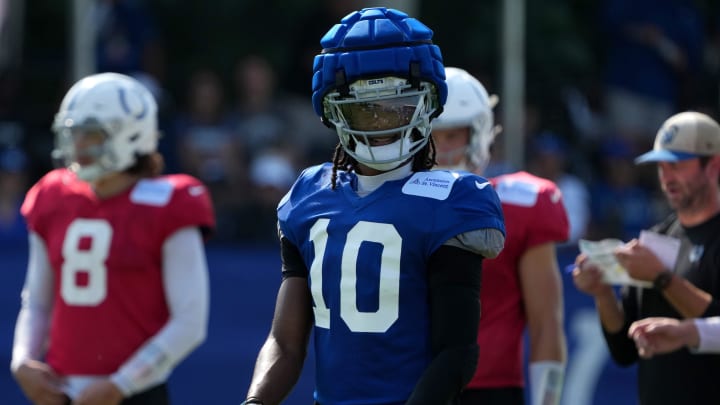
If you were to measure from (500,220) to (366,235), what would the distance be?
329 millimetres

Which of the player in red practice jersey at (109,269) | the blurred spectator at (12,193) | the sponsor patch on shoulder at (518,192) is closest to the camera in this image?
the sponsor patch on shoulder at (518,192)

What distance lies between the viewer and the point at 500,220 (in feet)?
10.7

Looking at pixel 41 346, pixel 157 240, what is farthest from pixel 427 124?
pixel 41 346

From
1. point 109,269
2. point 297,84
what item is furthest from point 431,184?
point 297,84

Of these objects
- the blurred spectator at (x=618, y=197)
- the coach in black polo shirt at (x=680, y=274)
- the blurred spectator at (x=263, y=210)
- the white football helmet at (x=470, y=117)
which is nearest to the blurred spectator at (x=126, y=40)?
the blurred spectator at (x=263, y=210)

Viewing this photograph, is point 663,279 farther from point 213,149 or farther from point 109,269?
point 213,149

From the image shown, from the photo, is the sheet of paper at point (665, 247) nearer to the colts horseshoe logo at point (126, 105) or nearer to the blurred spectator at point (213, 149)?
the colts horseshoe logo at point (126, 105)

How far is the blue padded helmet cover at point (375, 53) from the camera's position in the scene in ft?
10.8

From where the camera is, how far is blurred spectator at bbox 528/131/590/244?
8.59 m

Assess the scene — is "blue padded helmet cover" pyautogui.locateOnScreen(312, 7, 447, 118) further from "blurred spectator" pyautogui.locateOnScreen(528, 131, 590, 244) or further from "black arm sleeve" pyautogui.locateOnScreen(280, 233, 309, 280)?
"blurred spectator" pyautogui.locateOnScreen(528, 131, 590, 244)

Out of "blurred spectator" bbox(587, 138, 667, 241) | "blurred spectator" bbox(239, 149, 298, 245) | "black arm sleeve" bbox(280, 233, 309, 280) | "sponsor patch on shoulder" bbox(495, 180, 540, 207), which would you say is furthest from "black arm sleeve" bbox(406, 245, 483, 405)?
"blurred spectator" bbox(587, 138, 667, 241)

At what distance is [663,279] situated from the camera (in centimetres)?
438

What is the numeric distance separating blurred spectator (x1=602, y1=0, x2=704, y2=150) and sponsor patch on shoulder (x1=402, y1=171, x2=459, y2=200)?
248 inches

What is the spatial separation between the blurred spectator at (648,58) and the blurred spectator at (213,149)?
2.81 m
